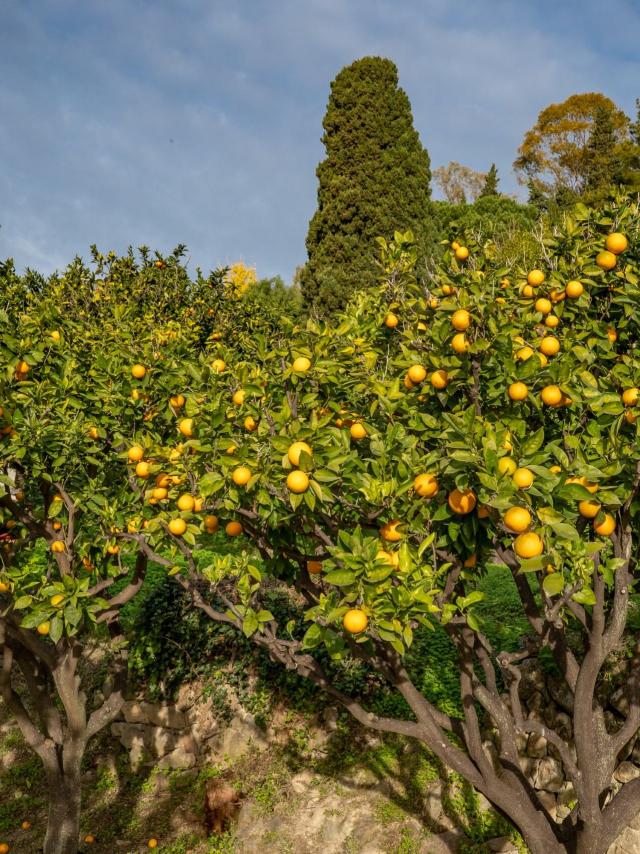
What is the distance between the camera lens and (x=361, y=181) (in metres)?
17.6

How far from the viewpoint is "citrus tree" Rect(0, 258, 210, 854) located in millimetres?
3809

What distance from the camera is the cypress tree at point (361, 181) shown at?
1717cm

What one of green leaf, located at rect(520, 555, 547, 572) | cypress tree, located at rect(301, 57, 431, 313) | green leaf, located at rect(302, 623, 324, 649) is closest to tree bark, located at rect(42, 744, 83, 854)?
green leaf, located at rect(302, 623, 324, 649)

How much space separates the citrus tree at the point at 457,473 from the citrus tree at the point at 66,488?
727mm

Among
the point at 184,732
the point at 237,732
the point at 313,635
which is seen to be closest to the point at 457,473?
the point at 313,635

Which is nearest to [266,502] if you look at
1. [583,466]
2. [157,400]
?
[583,466]

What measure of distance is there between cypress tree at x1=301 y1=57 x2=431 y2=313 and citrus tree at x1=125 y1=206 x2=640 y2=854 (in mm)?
13520

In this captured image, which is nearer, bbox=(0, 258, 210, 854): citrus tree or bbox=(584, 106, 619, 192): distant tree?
bbox=(0, 258, 210, 854): citrus tree

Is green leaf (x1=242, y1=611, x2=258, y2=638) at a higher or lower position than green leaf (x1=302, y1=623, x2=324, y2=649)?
higher

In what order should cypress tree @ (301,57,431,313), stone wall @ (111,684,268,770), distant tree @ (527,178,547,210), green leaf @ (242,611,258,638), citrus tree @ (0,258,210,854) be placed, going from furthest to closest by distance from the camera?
1. distant tree @ (527,178,547,210)
2. cypress tree @ (301,57,431,313)
3. stone wall @ (111,684,268,770)
4. citrus tree @ (0,258,210,854)
5. green leaf @ (242,611,258,638)

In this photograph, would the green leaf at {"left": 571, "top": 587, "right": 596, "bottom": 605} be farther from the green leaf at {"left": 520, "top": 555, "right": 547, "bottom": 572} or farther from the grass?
the grass

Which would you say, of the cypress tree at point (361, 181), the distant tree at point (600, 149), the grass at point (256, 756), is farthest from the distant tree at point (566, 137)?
the grass at point (256, 756)

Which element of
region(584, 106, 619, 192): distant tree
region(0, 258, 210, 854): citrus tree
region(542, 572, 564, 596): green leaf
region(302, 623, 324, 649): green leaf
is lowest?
region(542, 572, 564, 596): green leaf

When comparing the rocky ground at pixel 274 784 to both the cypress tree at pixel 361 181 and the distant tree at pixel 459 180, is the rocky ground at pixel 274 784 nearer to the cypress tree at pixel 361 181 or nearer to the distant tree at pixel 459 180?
the cypress tree at pixel 361 181
